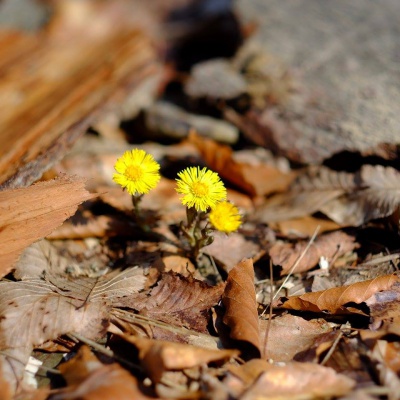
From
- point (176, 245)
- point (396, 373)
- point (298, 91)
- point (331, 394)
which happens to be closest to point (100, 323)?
point (176, 245)

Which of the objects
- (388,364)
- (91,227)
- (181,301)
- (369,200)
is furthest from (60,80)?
(388,364)

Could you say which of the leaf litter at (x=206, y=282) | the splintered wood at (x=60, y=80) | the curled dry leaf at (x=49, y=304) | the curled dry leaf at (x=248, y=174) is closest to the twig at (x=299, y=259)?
the leaf litter at (x=206, y=282)

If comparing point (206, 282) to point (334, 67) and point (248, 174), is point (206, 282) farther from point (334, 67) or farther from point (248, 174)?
point (334, 67)

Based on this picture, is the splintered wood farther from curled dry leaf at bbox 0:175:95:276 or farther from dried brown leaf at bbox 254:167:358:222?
dried brown leaf at bbox 254:167:358:222

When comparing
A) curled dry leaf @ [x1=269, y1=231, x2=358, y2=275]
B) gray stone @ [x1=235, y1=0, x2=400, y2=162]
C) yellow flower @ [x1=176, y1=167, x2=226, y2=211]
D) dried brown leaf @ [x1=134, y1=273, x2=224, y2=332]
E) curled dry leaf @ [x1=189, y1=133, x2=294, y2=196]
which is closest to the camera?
dried brown leaf @ [x1=134, y1=273, x2=224, y2=332]

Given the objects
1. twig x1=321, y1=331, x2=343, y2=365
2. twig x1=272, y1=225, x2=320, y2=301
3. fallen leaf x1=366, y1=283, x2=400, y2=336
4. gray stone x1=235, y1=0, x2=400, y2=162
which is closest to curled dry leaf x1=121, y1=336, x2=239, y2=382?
twig x1=321, y1=331, x2=343, y2=365

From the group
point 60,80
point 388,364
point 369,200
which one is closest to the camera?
point 388,364

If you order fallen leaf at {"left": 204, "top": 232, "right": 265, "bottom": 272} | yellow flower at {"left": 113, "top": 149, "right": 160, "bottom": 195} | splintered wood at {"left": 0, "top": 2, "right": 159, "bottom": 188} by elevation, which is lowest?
fallen leaf at {"left": 204, "top": 232, "right": 265, "bottom": 272}

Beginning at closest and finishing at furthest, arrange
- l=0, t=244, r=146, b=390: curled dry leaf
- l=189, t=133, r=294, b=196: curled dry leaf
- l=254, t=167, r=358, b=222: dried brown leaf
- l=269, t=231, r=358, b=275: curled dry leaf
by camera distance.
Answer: l=0, t=244, r=146, b=390: curled dry leaf → l=269, t=231, r=358, b=275: curled dry leaf → l=254, t=167, r=358, b=222: dried brown leaf → l=189, t=133, r=294, b=196: curled dry leaf
